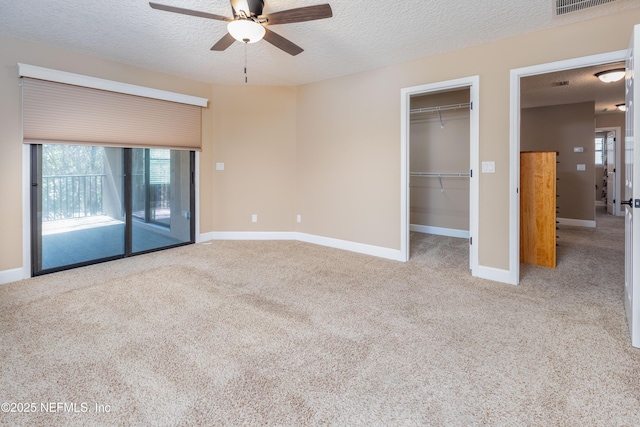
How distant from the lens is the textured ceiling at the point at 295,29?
2.80 meters

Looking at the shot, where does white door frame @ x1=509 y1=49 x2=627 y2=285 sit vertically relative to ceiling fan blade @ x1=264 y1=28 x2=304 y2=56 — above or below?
below

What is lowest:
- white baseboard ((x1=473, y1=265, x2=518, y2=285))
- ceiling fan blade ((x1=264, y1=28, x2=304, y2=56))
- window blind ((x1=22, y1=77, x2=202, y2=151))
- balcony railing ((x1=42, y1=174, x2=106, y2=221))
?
white baseboard ((x1=473, y1=265, x2=518, y2=285))

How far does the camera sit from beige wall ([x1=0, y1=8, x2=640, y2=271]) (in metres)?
3.44

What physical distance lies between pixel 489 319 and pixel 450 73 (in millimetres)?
2728

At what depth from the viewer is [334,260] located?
441 centimetres

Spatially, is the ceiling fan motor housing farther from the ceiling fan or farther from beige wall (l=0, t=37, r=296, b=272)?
beige wall (l=0, t=37, r=296, b=272)

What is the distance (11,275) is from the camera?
3539mm

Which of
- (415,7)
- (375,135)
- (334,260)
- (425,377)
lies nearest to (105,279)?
(334,260)

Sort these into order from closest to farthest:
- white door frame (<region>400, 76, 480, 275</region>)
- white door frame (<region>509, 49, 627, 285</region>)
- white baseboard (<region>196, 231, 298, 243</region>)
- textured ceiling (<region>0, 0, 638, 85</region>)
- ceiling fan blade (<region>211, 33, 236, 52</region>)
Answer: textured ceiling (<region>0, 0, 638, 85</region>) < ceiling fan blade (<region>211, 33, 236, 52</region>) < white door frame (<region>509, 49, 627, 285</region>) < white door frame (<region>400, 76, 480, 275</region>) < white baseboard (<region>196, 231, 298, 243</region>)

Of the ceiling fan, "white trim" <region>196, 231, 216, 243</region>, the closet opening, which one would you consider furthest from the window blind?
the closet opening

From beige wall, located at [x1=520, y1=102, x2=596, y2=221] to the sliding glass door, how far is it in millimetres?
7052

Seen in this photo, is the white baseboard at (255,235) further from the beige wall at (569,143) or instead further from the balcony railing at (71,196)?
the beige wall at (569,143)

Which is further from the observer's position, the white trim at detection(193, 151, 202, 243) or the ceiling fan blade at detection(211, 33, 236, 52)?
the white trim at detection(193, 151, 202, 243)

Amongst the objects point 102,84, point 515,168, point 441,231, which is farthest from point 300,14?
point 441,231
